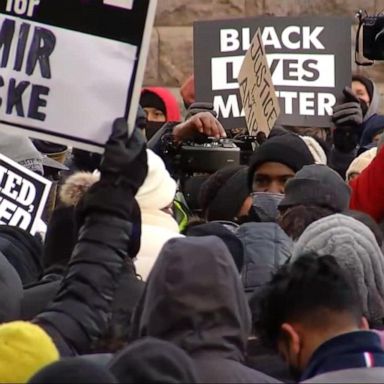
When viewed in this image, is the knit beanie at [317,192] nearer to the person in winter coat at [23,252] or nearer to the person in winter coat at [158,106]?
the person in winter coat at [23,252]

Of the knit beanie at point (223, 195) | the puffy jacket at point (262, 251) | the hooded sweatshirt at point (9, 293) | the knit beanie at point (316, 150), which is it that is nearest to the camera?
the hooded sweatshirt at point (9, 293)

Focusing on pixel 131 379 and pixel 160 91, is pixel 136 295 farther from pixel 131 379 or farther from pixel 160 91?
pixel 160 91

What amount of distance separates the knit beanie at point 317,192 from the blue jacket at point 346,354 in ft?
5.02

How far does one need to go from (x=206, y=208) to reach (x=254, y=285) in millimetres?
1102

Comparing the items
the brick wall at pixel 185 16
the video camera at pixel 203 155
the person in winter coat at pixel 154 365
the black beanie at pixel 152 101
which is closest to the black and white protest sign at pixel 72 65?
the person in winter coat at pixel 154 365

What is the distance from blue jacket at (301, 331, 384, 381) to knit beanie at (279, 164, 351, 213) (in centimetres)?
153

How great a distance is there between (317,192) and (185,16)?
6.31 metres

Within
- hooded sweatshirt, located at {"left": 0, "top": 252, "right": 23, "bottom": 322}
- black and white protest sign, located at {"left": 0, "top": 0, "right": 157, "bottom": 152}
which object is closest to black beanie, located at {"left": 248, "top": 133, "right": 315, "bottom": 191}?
hooded sweatshirt, located at {"left": 0, "top": 252, "right": 23, "bottom": 322}

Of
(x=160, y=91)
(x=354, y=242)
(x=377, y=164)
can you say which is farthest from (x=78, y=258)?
(x=160, y=91)

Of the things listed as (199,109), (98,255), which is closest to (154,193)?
(98,255)

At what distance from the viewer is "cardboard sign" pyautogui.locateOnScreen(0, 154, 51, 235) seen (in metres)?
5.73

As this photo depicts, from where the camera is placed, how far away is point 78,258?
11.8ft

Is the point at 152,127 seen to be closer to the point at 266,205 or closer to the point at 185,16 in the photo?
the point at 266,205

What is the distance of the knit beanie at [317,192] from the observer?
504 cm
